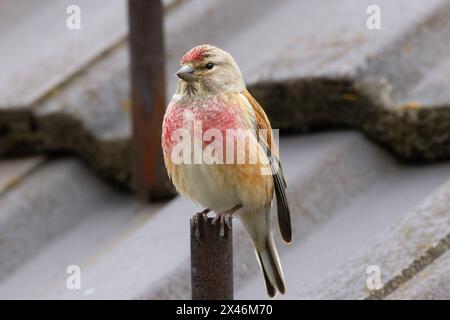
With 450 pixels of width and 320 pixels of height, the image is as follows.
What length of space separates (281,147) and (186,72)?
72cm

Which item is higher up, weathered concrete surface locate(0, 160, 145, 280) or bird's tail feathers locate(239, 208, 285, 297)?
weathered concrete surface locate(0, 160, 145, 280)

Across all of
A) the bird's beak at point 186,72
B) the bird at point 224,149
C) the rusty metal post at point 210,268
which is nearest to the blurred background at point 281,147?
the bird at point 224,149

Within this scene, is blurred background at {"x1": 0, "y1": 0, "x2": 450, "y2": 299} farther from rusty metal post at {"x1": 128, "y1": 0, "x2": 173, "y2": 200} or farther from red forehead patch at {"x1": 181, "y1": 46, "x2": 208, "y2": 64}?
red forehead patch at {"x1": 181, "y1": 46, "x2": 208, "y2": 64}

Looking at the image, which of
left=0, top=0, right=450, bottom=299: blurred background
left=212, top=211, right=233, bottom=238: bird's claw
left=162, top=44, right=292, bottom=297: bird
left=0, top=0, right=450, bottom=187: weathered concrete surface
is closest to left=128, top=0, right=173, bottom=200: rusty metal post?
left=0, top=0, right=450, bottom=299: blurred background

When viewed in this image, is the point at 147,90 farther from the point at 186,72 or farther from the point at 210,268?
the point at 210,268

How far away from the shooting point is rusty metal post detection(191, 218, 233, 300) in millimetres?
2775

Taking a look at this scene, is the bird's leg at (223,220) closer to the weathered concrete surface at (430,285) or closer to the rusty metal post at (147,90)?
the weathered concrete surface at (430,285)

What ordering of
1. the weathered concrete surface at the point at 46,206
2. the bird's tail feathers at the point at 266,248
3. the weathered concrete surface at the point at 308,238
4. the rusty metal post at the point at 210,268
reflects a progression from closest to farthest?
the rusty metal post at the point at 210,268
the weathered concrete surface at the point at 308,238
the bird's tail feathers at the point at 266,248
the weathered concrete surface at the point at 46,206

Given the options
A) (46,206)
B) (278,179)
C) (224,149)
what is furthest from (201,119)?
(46,206)

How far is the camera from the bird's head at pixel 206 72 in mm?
3508

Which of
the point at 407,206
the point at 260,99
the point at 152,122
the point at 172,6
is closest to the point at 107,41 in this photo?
the point at 172,6

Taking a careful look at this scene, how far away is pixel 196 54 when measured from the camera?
350 centimetres

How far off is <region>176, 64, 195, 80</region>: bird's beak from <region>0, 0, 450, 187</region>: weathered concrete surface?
61 cm
